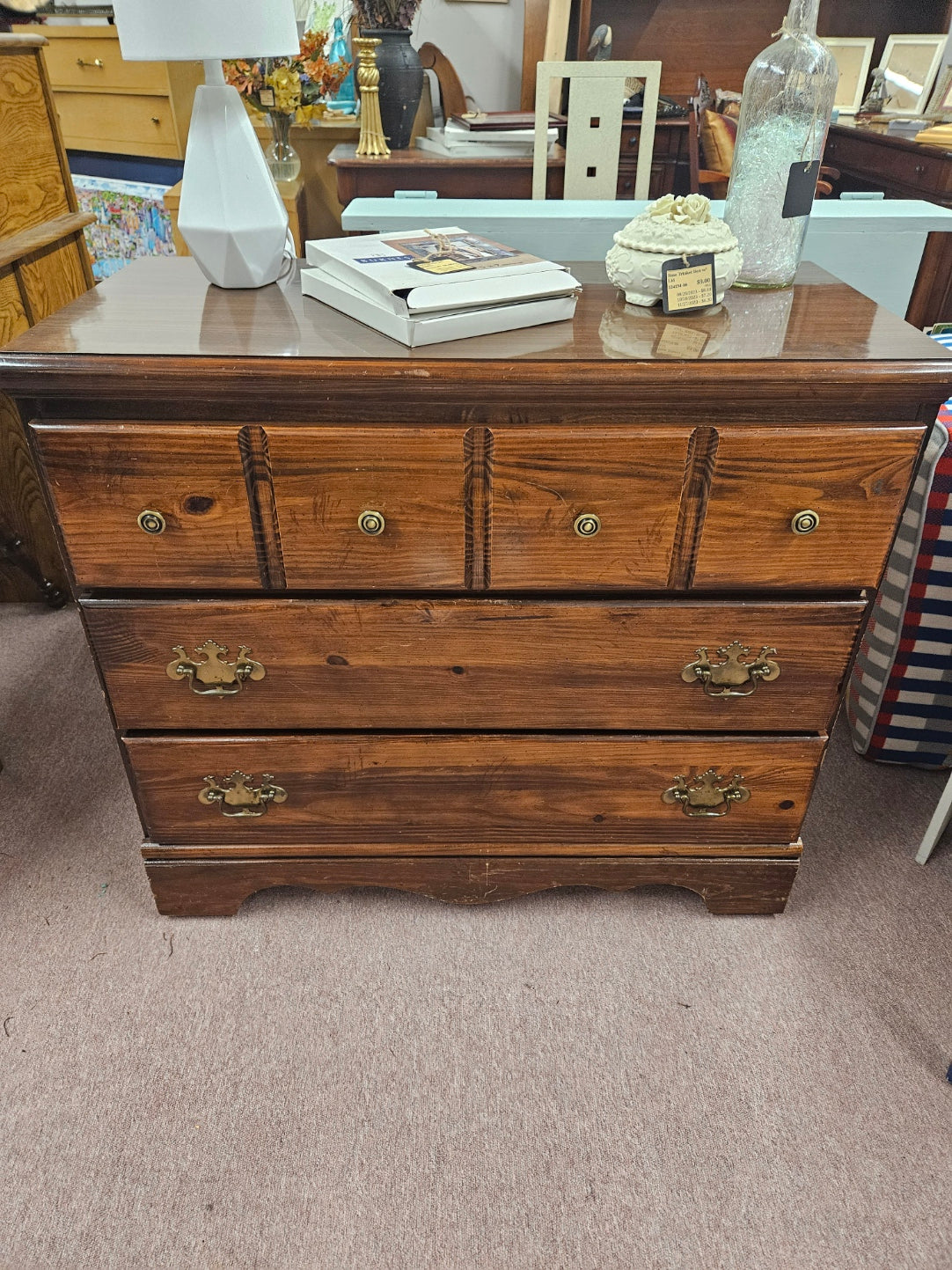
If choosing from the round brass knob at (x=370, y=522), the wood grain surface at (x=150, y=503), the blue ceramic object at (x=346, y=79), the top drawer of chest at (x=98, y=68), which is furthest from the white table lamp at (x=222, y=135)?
the top drawer of chest at (x=98, y=68)

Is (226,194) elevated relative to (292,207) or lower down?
elevated

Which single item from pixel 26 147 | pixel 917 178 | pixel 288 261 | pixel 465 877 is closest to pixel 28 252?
pixel 26 147

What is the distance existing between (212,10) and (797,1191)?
1677mm

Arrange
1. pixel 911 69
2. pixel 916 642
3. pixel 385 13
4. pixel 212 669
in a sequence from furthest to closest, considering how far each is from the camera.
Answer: pixel 911 69, pixel 385 13, pixel 916 642, pixel 212 669

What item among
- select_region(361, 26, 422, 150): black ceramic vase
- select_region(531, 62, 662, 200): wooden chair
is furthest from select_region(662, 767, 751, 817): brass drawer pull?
select_region(361, 26, 422, 150): black ceramic vase

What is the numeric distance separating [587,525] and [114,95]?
342 centimetres

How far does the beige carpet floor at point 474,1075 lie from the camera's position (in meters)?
1.08

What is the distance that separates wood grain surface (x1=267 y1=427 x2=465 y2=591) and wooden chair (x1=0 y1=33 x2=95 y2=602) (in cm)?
97

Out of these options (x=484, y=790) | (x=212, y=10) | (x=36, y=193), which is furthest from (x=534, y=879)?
(x=36, y=193)

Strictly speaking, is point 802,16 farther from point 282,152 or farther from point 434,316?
point 282,152

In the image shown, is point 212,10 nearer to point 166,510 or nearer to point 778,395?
point 166,510

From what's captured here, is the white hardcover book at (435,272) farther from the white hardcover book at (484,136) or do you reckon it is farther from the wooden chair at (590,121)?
the white hardcover book at (484,136)

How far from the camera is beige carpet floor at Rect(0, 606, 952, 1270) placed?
1.08 meters

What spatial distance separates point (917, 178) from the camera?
3109 millimetres
